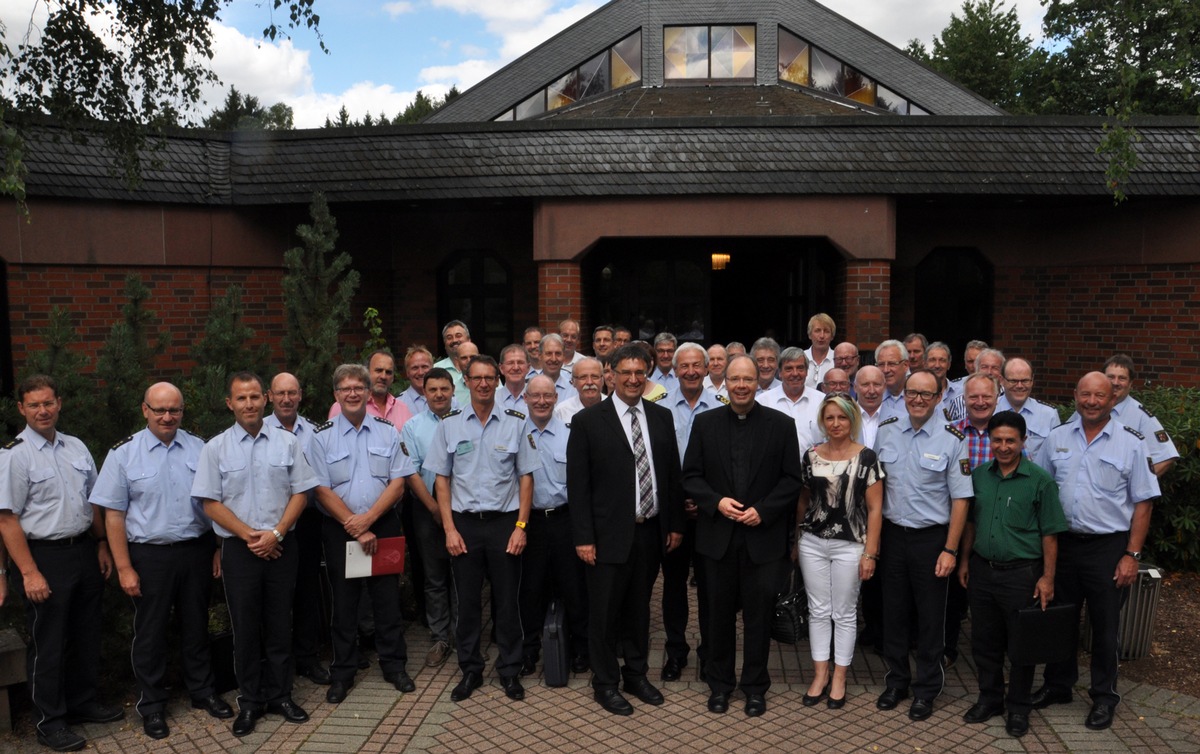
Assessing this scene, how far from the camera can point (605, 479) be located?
4875 mm

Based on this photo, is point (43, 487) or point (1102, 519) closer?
point (43, 487)

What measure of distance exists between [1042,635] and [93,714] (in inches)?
181

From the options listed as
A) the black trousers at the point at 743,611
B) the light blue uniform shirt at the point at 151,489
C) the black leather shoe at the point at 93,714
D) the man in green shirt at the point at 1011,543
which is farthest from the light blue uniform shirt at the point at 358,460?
the man in green shirt at the point at 1011,543

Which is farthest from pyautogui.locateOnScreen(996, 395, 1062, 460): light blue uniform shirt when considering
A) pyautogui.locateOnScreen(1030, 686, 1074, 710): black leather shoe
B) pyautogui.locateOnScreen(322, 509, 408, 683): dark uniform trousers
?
pyautogui.locateOnScreen(322, 509, 408, 683): dark uniform trousers

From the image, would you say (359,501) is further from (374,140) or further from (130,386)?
(374,140)

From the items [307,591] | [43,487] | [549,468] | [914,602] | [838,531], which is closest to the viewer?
[43,487]

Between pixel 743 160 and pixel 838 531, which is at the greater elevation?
pixel 743 160

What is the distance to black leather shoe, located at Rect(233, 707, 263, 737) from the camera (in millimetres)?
4609

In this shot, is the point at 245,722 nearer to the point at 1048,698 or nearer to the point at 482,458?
the point at 482,458

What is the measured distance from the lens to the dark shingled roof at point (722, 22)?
1602 centimetres

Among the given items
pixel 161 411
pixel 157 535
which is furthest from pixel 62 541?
pixel 161 411

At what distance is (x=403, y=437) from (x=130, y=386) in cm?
171

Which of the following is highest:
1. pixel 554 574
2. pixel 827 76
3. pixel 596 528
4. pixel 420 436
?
pixel 827 76

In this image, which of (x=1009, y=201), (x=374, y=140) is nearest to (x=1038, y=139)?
(x=1009, y=201)
